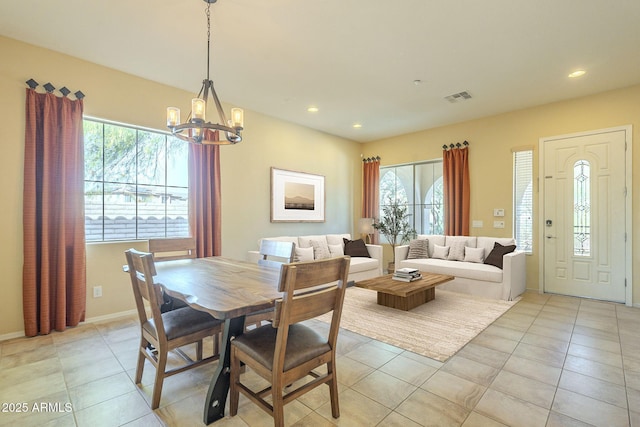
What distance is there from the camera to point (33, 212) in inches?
116

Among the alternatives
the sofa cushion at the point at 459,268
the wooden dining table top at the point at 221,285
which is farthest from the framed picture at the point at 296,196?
the wooden dining table top at the point at 221,285

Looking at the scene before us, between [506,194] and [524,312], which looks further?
[506,194]

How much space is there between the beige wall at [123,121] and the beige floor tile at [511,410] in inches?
144

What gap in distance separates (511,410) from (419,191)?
4.79 metres

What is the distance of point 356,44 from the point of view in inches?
119

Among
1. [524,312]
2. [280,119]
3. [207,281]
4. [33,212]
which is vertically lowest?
[524,312]

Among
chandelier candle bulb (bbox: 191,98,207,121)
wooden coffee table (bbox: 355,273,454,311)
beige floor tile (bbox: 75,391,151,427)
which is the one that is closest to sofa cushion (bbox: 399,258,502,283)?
wooden coffee table (bbox: 355,273,454,311)

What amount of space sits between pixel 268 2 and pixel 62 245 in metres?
3.04

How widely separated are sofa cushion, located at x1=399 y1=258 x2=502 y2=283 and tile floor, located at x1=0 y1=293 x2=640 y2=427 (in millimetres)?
1241

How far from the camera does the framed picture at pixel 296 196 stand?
207 inches

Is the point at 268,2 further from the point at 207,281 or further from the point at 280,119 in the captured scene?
the point at 280,119

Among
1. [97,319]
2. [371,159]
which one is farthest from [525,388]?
[371,159]

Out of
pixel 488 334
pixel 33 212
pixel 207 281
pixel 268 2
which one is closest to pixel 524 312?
pixel 488 334

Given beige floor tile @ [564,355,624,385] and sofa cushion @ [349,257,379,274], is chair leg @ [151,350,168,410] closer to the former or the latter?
beige floor tile @ [564,355,624,385]
